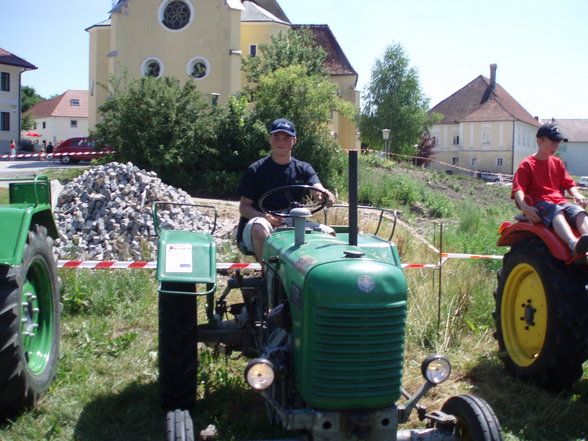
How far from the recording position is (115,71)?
105ft

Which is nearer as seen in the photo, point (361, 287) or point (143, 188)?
point (361, 287)

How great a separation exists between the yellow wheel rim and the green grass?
227mm

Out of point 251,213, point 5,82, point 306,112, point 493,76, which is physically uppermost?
point 493,76

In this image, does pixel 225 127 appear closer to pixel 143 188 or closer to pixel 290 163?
pixel 143 188

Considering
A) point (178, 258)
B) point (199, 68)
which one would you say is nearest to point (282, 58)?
point (199, 68)

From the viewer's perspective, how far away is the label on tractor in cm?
418

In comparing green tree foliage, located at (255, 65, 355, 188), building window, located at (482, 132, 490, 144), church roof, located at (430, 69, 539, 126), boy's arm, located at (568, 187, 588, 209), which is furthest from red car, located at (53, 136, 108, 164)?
church roof, located at (430, 69, 539, 126)

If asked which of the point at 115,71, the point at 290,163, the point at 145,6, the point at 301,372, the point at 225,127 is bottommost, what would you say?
the point at 301,372

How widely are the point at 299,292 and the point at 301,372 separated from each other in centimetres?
37

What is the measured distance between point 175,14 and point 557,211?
98.9 ft

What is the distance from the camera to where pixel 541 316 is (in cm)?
490

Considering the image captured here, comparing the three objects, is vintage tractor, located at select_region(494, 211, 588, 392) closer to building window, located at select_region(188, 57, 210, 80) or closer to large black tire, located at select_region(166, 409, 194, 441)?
large black tire, located at select_region(166, 409, 194, 441)

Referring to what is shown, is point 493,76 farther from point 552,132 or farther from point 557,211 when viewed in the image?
point 557,211

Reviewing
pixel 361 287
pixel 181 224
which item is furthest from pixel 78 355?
pixel 181 224
